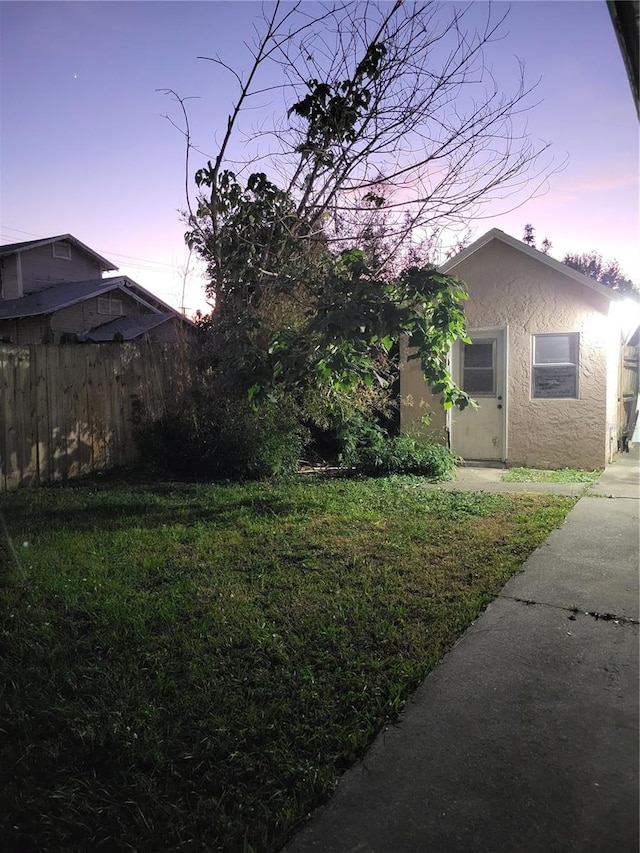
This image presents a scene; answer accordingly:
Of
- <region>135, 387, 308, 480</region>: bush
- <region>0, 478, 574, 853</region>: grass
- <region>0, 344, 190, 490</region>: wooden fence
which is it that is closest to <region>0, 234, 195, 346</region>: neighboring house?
<region>0, 344, 190, 490</region>: wooden fence

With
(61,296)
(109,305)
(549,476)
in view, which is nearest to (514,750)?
(549,476)

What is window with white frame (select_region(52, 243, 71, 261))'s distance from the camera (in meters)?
27.8

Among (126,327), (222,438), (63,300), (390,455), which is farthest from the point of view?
(126,327)

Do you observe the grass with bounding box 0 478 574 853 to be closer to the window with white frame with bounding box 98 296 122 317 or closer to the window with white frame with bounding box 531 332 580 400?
the window with white frame with bounding box 531 332 580 400

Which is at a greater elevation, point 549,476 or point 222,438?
point 222,438

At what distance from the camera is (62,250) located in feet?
92.5

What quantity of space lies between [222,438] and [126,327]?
18.8 meters

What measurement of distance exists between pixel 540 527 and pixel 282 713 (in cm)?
391

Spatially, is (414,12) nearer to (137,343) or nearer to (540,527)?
(137,343)

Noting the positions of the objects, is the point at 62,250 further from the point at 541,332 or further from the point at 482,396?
the point at 541,332

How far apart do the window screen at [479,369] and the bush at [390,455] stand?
1372 mm

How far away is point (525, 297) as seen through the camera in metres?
9.74

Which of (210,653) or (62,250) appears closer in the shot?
(210,653)

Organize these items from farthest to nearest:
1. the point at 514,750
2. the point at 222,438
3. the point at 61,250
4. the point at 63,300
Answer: the point at 61,250, the point at 63,300, the point at 222,438, the point at 514,750
